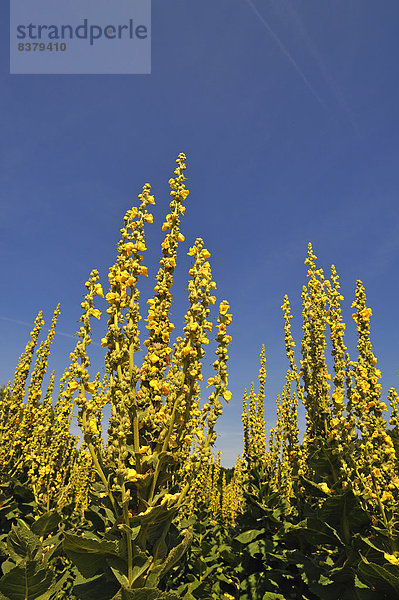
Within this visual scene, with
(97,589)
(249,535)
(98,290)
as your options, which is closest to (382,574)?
(97,589)

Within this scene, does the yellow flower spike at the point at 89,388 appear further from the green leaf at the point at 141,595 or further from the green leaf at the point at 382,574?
the green leaf at the point at 382,574

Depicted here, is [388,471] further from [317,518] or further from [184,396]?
[184,396]

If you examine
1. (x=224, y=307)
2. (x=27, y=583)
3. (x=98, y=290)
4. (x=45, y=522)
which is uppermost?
(x=98, y=290)

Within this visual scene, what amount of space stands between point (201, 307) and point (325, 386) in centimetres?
488

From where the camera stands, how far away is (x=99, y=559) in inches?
92.5

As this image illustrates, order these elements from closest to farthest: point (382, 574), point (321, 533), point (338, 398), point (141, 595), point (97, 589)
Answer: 1. point (141, 595)
2. point (97, 589)
3. point (382, 574)
4. point (338, 398)
5. point (321, 533)

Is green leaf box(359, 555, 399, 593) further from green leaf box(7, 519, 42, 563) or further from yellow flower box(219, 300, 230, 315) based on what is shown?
green leaf box(7, 519, 42, 563)

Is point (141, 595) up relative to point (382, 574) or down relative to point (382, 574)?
up

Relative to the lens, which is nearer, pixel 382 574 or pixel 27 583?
pixel 27 583

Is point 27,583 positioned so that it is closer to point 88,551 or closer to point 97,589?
point 97,589

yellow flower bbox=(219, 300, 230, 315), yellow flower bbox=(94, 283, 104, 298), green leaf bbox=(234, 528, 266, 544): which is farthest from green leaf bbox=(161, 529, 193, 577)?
green leaf bbox=(234, 528, 266, 544)

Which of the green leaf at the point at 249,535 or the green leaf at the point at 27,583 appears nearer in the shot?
the green leaf at the point at 27,583

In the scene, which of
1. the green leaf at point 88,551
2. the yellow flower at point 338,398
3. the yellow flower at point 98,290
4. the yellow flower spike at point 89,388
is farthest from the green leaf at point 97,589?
the yellow flower at point 338,398

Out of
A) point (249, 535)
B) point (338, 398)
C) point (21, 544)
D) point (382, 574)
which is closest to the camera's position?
point (21, 544)
